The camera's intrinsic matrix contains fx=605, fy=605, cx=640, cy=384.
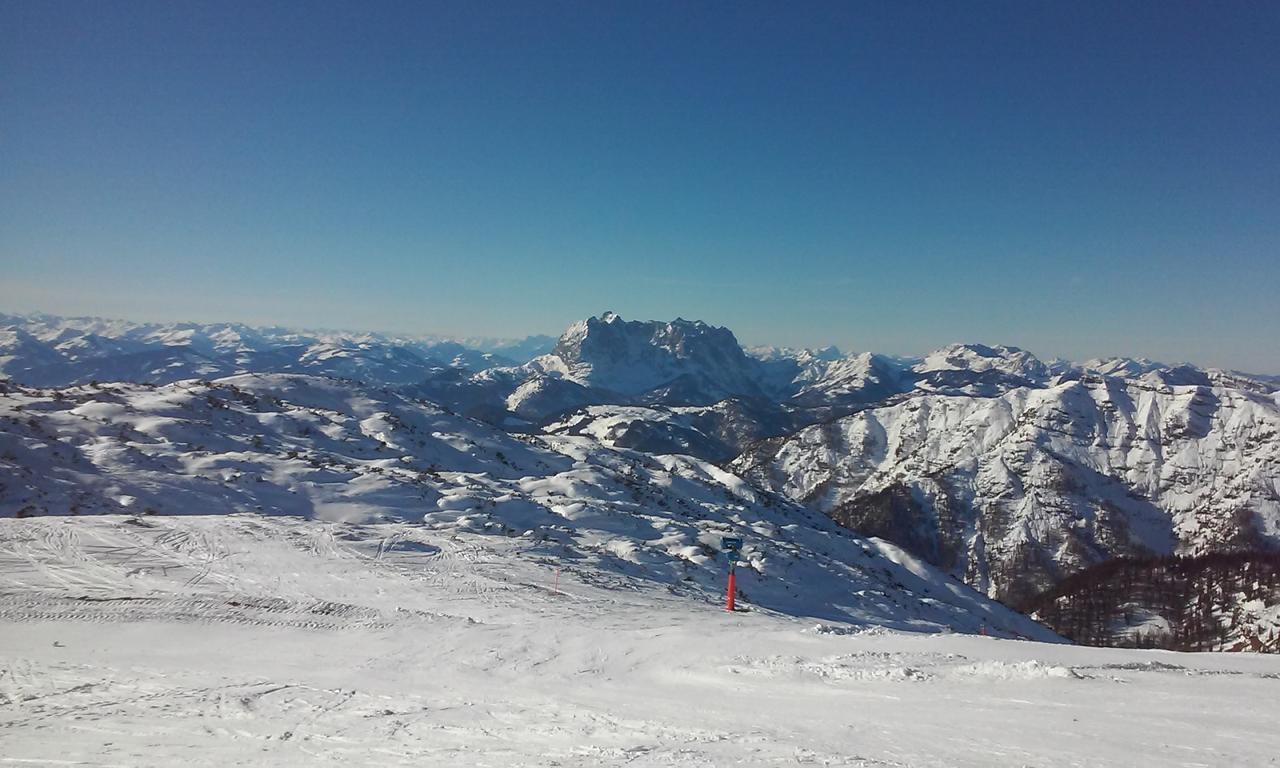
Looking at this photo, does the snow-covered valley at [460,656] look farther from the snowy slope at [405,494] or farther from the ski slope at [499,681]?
the snowy slope at [405,494]

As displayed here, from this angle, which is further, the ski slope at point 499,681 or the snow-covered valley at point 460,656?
the snow-covered valley at point 460,656

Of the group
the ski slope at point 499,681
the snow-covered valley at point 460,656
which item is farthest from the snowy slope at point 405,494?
the ski slope at point 499,681

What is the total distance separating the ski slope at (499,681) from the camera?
8414mm

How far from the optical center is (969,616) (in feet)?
160

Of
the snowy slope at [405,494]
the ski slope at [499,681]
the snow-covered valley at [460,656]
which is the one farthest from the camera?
the snowy slope at [405,494]

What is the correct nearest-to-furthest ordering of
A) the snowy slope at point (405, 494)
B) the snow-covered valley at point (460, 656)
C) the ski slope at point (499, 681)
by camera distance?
the ski slope at point (499, 681) < the snow-covered valley at point (460, 656) < the snowy slope at point (405, 494)

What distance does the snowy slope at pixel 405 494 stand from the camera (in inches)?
1193

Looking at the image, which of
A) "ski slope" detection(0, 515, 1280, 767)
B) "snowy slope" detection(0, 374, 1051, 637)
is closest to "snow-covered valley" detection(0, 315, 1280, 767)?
"ski slope" detection(0, 515, 1280, 767)

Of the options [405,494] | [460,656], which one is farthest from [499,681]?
[405,494]

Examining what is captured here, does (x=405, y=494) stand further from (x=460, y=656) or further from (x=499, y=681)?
(x=499, y=681)

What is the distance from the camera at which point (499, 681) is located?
481 inches

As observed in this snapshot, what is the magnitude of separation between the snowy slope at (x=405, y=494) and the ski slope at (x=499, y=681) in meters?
10.1

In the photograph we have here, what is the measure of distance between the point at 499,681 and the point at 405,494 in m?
26.5

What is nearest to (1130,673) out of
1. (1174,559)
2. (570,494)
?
(570,494)
